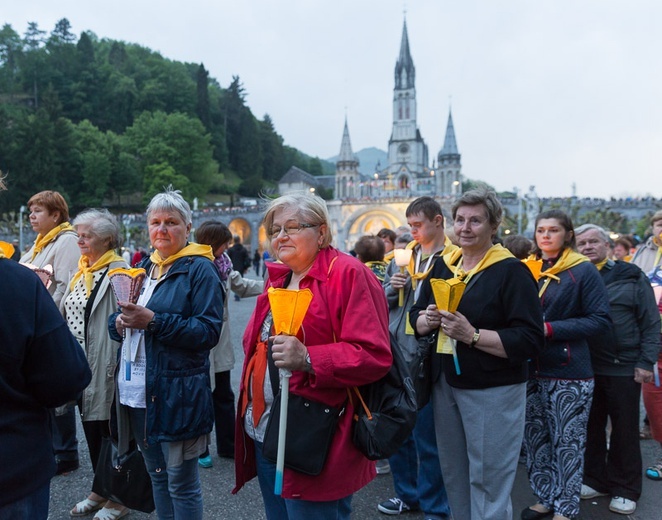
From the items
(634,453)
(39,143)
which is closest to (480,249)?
(634,453)

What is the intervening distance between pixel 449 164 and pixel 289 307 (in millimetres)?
75041

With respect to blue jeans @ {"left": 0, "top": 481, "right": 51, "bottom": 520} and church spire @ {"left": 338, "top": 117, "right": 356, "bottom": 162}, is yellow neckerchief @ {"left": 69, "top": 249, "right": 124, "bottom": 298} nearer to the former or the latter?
blue jeans @ {"left": 0, "top": 481, "right": 51, "bottom": 520}

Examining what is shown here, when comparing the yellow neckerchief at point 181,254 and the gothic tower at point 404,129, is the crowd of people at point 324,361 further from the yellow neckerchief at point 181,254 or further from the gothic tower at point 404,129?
the gothic tower at point 404,129

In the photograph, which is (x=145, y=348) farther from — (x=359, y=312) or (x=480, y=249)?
(x=480, y=249)

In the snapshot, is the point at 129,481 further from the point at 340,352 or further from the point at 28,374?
the point at 340,352

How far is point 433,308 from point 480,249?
494 millimetres

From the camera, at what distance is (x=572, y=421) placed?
3.22 m

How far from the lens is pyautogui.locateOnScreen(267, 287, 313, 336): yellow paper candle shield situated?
1.80 m

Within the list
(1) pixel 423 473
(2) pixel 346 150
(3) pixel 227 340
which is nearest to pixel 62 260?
(3) pixel 227 340

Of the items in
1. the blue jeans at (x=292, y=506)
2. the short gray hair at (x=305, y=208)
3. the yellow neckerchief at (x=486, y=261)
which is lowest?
the blue jeans at (x=292, y=506)

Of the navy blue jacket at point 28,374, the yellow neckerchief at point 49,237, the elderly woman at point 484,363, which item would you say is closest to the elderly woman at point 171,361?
the navy blue jacket at point 28,374

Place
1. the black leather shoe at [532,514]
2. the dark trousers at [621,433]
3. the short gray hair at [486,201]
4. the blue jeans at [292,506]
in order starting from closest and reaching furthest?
the blue jeans at [292,506] → the short gray hair at [486,201] → the black leather shoe at [532,514] → the dark trousers at [621,433]

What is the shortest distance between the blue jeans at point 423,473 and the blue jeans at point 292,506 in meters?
1.30

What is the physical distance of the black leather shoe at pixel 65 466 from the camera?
4004 millimetres
